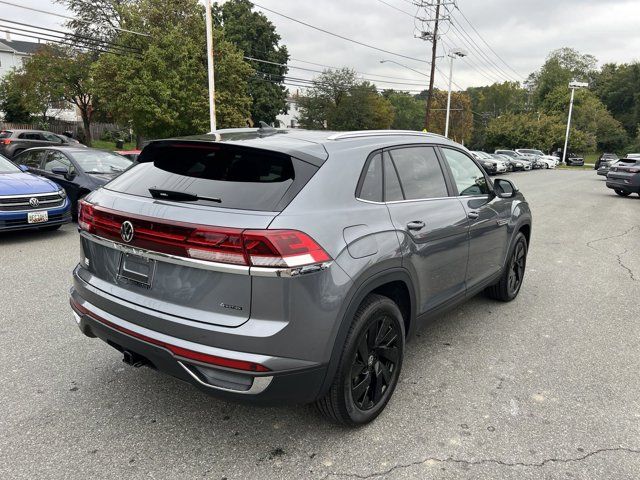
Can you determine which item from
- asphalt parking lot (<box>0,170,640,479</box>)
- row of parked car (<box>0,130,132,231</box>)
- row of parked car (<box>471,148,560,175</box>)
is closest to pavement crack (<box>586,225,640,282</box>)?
asphalt parking lot (<box>0,170,640,479</box>)

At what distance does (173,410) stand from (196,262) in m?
1.17

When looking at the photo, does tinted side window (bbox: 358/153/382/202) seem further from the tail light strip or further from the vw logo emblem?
the vw logo emblem

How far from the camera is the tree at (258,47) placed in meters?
46.0

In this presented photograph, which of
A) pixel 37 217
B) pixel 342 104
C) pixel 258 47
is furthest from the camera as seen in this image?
pixel 342 104

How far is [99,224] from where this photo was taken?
281 cm

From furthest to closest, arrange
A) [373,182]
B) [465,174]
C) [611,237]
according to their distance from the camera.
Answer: [611,237], [465,174], [373,182]

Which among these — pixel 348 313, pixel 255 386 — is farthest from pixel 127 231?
pixel 348 313

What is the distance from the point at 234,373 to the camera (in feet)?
7.50

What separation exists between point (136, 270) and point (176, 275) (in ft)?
1.03

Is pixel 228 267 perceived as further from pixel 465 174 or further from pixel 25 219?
pixel 25 219

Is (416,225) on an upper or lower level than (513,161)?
upper

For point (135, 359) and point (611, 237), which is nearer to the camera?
point (135, 359)

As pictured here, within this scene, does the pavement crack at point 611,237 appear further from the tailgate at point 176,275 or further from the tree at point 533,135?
the tree at point 533,135

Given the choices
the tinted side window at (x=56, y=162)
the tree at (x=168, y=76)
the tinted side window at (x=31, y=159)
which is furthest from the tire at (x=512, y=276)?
the tree at (x=168, y=76)
